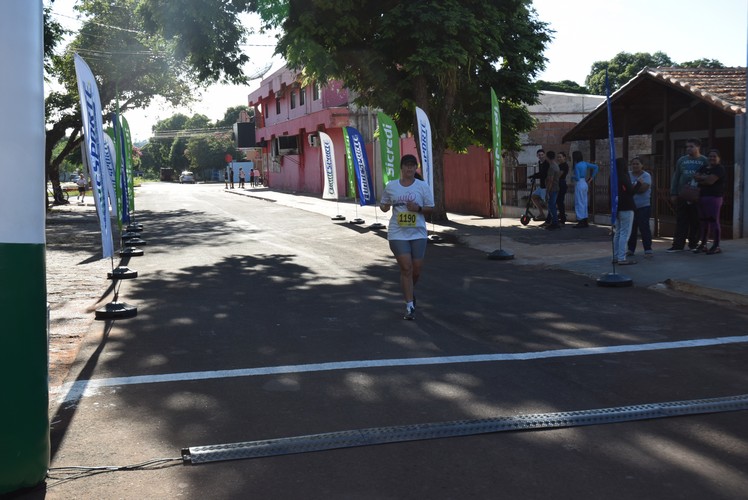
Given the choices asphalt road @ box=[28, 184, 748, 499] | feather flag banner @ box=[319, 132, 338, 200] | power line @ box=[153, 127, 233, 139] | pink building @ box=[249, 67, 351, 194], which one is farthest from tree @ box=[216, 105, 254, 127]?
asphalt road @ box=[28, 184, 748, 499]

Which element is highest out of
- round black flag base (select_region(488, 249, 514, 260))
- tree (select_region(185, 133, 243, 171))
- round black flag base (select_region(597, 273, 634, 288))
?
tree (select_region(185, 133, 243, 171))

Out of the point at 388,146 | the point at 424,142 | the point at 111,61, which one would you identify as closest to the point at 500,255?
the point at 424,142

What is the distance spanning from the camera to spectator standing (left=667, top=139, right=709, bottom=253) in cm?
1326

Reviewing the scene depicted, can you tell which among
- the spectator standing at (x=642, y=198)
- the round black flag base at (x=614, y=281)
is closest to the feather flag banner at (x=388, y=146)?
the spectator standing at (x=642, y=198)

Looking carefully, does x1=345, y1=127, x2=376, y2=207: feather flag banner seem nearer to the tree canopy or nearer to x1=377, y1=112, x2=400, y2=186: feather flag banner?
x1=377, y1=112, x2=400, y2=186: feather flag banner

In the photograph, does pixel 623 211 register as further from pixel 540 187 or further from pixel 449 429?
pixel 449 429

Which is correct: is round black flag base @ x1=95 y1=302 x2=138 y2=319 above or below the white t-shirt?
below

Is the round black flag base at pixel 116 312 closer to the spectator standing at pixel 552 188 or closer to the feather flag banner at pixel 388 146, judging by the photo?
the feather flag banner at pixel 388 146

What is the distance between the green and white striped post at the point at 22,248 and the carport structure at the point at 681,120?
13573mm

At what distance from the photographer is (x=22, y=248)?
12.8ft

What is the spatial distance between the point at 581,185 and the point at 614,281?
849 cm

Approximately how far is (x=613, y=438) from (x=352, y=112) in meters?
35.9

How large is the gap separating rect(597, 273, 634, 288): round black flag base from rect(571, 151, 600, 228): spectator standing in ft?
27.0

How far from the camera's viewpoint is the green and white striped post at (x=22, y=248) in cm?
384
